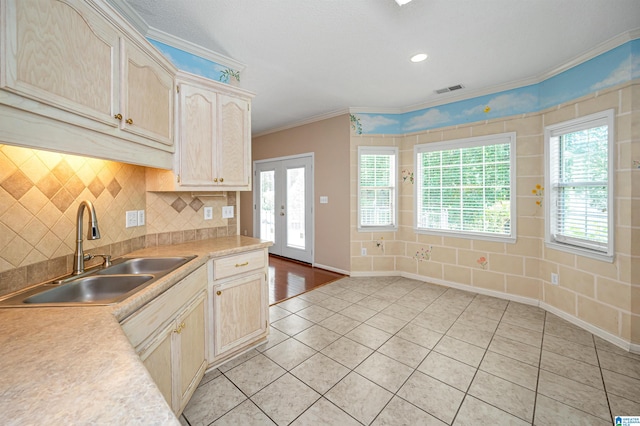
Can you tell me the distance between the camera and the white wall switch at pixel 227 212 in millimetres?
2711

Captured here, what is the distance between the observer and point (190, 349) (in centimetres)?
169

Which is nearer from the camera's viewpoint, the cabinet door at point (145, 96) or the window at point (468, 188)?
the cabinet door at point (145, 96)

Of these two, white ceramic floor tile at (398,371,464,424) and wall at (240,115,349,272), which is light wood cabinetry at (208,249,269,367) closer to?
white ceramic floor tile at (398,371,464,424)

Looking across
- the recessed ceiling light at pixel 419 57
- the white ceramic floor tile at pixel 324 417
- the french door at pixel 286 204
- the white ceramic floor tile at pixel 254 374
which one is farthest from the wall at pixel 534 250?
the white ceramic floor tile at pixel 324 417

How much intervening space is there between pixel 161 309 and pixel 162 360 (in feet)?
0.84

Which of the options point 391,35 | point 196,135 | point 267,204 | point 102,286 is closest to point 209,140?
point 196,135

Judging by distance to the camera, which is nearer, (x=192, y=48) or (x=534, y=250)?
(x=192, y=48)

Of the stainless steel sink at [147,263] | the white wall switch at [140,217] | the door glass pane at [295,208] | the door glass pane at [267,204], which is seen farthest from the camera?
the door glass pane at [267,204]

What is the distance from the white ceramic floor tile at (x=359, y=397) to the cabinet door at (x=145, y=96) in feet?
6.63

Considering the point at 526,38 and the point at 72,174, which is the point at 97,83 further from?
the point at 526,38

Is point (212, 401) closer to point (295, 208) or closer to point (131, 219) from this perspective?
point (131, 219)

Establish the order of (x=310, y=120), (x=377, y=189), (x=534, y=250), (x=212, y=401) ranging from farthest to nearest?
(x=310, y=120)
(x=377, y=189)
(x=534, y=250)
(x=212, y=401)

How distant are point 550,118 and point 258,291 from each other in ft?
11.6

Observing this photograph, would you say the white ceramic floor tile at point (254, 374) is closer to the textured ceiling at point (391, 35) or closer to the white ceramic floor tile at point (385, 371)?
the white ceramic floor tile at point (385, 371)
